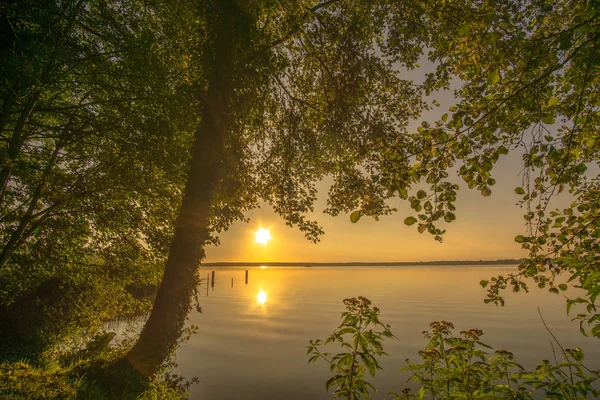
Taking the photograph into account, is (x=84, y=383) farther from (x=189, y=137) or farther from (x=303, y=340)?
(x=303, y=340)

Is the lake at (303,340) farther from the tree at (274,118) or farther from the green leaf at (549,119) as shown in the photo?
the green leaf at (549,119)

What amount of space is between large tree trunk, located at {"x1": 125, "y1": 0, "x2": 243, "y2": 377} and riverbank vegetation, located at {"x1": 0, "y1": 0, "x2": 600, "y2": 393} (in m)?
0.04

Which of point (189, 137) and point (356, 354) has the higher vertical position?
point (189, 137)

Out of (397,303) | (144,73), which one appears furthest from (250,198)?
(397,303)

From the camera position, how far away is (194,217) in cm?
888

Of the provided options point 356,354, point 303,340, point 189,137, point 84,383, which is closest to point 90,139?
point 189,137

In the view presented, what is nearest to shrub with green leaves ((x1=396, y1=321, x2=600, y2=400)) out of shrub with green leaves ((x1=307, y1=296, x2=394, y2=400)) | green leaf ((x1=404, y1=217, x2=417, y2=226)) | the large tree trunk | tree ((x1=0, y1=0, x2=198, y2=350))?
shrub with green leaves ((x1=307, y1=296, x2=394, y2=400))

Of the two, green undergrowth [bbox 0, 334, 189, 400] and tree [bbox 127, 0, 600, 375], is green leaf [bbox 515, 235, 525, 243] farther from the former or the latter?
green undergrowth [bbox 0, 334, 189, 400]

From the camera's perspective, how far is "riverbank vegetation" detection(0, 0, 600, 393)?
386 centimetres

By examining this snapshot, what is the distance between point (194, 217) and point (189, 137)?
292 cm

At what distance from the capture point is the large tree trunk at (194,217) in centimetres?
830

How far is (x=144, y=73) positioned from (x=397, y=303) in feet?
132

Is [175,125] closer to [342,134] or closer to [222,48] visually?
[222,48]

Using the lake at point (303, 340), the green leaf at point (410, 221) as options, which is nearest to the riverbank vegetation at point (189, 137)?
the green leaf at point (410, 221)
